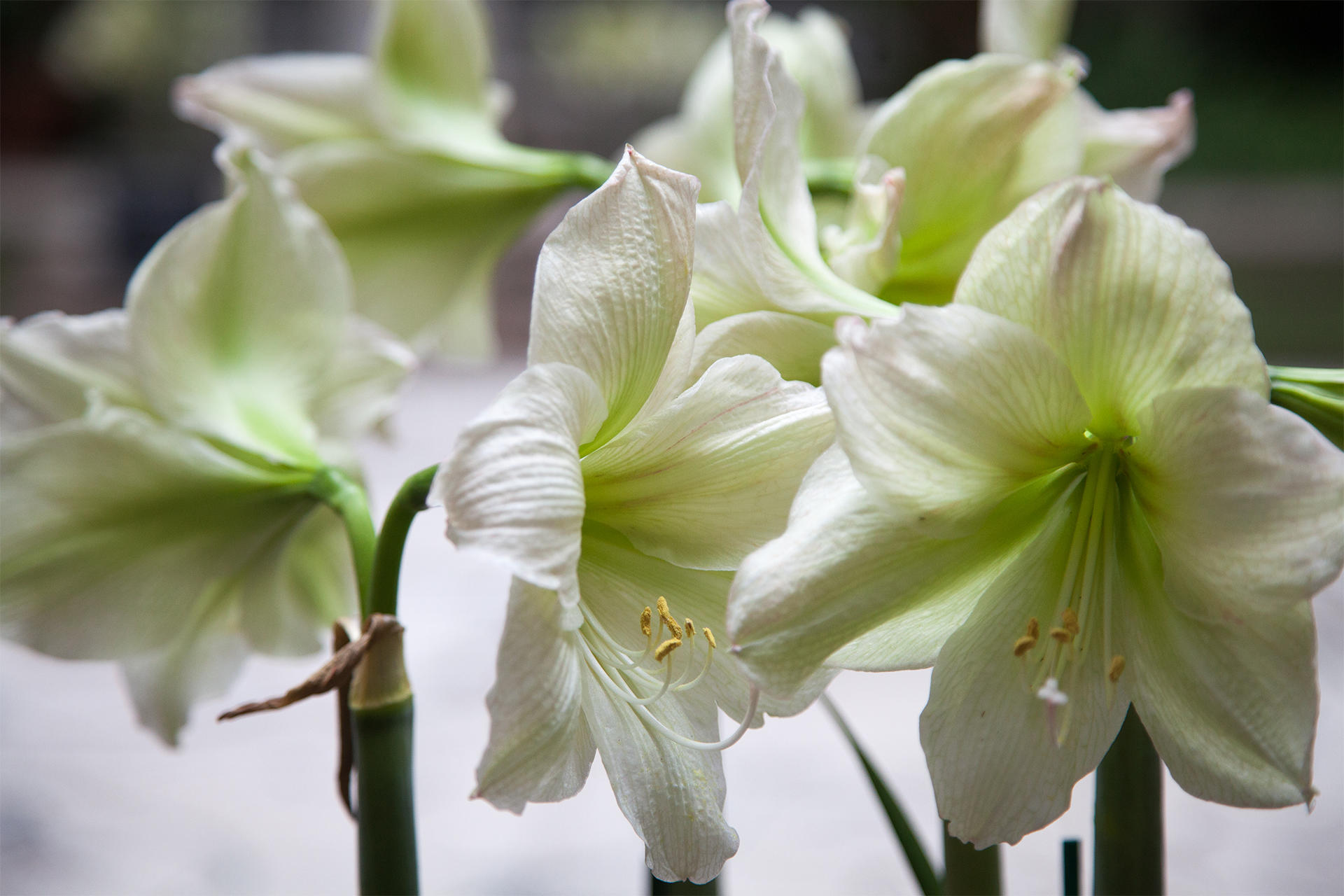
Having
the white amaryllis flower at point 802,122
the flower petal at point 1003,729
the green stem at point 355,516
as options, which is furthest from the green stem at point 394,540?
the white amaryllis flower at point 802,122

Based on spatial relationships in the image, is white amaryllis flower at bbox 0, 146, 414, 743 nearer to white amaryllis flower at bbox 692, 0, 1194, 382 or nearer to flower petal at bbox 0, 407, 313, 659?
flower petal at bbox 0, 407, 313, 659

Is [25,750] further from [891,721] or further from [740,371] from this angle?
[740,371]

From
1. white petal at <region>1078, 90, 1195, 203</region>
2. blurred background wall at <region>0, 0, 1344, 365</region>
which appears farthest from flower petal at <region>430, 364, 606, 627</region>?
blurred background wall at <region>0, 0, 1344, 365</region>

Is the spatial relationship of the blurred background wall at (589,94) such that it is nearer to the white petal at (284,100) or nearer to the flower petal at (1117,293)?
the white petal at (284,100)

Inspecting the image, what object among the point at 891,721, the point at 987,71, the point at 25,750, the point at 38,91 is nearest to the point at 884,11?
→ the point at 38,91

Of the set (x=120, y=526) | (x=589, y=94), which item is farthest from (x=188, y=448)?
(x=589, y=94)
